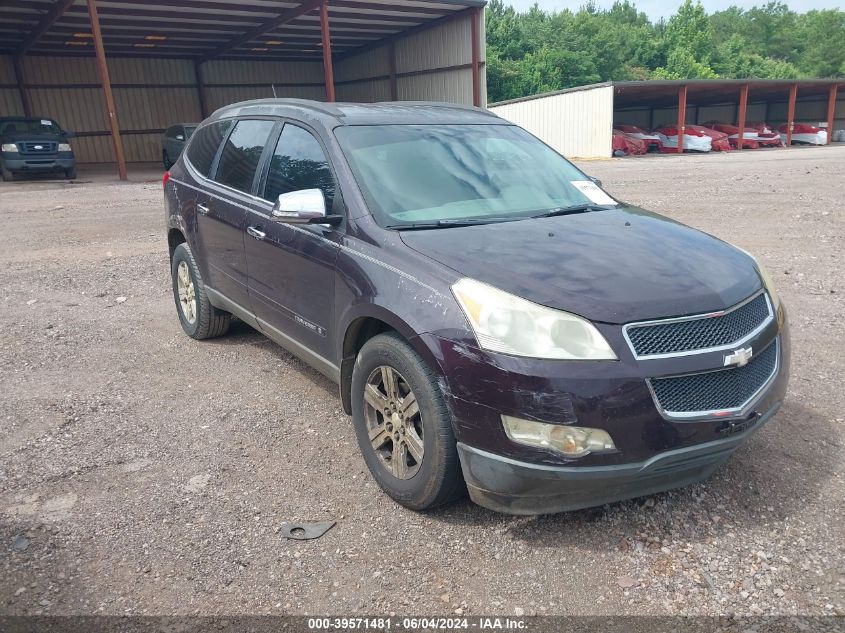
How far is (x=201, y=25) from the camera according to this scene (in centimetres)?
2536

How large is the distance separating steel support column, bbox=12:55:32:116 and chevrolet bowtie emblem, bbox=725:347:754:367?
32799mm

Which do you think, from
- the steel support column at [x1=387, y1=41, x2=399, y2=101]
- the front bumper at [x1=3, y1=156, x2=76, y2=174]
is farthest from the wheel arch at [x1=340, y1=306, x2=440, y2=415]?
the steel support column at [x1=387, y1=41, x2=399, y2=101]

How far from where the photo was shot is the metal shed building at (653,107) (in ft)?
95.4

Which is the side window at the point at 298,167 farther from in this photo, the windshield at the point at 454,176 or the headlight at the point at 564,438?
the headlight at the point at 564,438

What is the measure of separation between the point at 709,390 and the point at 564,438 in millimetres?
621

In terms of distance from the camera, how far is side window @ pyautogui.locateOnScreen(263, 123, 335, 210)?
3.62 metres

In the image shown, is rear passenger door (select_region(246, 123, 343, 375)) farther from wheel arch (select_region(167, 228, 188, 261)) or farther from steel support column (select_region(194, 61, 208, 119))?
steel support column (select_region(194, 61, 208, 119))

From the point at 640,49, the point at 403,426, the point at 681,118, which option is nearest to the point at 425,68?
the point at 681,118

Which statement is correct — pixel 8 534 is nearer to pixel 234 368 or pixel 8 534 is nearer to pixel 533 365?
pixel 234 368

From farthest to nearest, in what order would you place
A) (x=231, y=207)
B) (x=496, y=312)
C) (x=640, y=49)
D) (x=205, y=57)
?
(x=640, y=49) < (x=205, y=57) < (x=231, y=207) < (x=496, y=312)

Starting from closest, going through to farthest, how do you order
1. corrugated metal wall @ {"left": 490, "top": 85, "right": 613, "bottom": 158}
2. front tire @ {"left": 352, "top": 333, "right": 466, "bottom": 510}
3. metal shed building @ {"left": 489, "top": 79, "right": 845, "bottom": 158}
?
front tire @ {"left": 352, "top": 333, "right": 466, "bottom": 510}, corrugated metal wall @ {"left": 490, "top": 85, "right": 613, "bottom": 158}, metal shed building @ {"left": 489, "top": 79, "right": 845, "bottom": 158}

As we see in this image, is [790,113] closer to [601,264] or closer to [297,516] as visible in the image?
[601,264]

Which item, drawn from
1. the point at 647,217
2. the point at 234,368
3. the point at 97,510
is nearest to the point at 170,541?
the point at 97,510

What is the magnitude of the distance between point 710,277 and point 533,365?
3.20ft
